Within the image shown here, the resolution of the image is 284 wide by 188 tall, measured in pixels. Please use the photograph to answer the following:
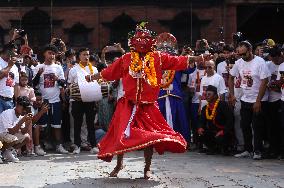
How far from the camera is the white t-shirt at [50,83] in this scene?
1136 centimetres

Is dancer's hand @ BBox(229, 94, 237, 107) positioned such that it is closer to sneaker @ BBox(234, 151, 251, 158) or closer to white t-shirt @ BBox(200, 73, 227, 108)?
white t-shirt @ BBox(200, 73, 227, 108)

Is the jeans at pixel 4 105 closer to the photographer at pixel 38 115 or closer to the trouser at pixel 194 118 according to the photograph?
the photographer at pixel 38 115

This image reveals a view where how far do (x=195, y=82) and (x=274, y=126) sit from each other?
7.06 ft

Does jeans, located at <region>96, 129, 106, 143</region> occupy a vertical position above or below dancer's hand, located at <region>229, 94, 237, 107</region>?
below

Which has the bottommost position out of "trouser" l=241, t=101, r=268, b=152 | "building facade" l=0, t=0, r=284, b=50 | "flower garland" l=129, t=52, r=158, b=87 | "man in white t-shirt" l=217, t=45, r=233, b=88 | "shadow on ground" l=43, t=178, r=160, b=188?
"shadow on ground" l=43, t=178, r=160, b=188

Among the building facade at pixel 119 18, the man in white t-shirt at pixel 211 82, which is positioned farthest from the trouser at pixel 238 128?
the building facade at pixel 119 18

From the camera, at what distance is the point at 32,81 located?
37.6 feet

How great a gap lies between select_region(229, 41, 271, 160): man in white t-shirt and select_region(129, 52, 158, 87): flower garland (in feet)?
8.51

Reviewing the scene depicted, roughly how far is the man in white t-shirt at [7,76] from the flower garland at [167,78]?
274 cm

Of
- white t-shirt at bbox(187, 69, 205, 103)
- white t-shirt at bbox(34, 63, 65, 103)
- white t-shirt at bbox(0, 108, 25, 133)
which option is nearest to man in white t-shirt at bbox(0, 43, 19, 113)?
white t-shirt at bbox(0, 108, 25, 133)

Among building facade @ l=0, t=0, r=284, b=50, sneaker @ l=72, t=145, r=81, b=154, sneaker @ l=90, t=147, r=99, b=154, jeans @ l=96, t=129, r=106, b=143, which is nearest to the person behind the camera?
sneaker @ l=90, t=147, r=99, b=154

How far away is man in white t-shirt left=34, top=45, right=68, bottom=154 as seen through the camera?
11.4 metres

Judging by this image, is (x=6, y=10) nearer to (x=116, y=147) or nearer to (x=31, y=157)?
(x=31, y=157)

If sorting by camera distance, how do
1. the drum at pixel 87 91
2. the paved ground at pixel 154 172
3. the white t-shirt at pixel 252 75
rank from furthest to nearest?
the drum at pixel 87 91
the white t-shirt at pixel 252 75
the paved ground at pixel 154 172
